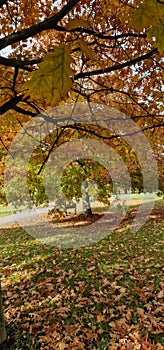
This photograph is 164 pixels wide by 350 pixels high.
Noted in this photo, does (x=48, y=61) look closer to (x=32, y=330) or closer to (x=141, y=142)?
(x=32, y=330)

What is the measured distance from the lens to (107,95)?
196 inches

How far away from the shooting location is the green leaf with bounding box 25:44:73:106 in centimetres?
72

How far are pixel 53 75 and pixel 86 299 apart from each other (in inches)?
168

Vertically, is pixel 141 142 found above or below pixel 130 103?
below

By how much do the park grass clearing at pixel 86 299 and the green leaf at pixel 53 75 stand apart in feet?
10.1

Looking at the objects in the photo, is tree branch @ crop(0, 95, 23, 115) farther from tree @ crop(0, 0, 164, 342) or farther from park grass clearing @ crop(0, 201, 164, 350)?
park grass clearing @ crop(0, 201, 164, 350)

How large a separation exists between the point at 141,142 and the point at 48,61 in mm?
4997

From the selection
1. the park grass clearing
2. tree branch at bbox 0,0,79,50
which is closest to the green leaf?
tree branch at bbox 0,0,79,50

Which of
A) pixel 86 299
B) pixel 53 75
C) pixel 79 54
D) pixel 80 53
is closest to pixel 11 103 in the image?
pixel 80 53

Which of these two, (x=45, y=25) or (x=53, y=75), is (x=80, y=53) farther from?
(x=53, y=75)

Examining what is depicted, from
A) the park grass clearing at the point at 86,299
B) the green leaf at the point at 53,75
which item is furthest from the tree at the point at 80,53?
the park grass clearing at the point at 86,299

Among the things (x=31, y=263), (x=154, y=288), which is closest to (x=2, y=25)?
(x=154, y=288)

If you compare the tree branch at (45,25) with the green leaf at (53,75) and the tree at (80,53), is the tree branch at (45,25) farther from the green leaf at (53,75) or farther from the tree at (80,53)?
the green leaf at (53,75)

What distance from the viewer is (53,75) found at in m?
0.76
